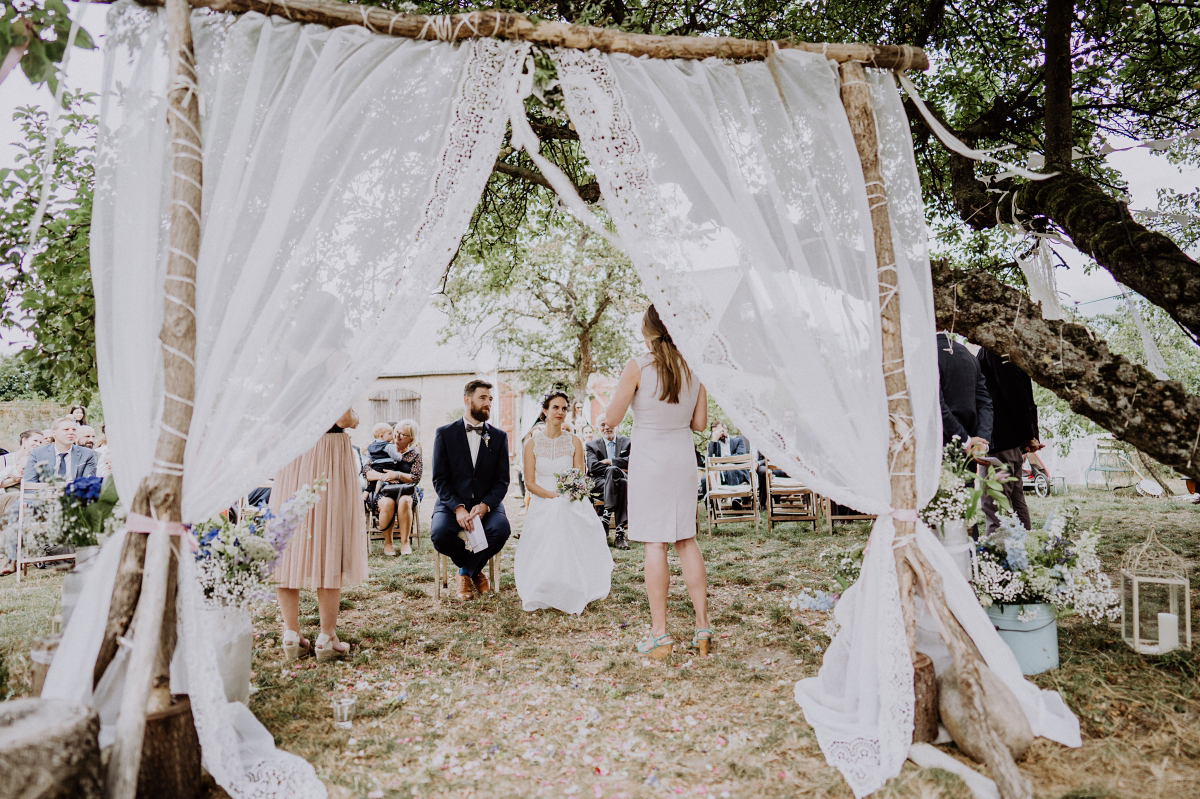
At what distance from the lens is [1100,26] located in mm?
4730

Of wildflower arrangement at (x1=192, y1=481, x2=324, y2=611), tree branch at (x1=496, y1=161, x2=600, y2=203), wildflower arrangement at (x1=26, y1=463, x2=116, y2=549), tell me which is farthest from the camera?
tree branch at (x1=496, y1=161, x2=600, y2=203)

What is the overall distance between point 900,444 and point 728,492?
6.03 metres

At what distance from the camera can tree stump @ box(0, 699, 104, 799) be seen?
1715 millimetres

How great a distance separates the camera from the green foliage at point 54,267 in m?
3.37

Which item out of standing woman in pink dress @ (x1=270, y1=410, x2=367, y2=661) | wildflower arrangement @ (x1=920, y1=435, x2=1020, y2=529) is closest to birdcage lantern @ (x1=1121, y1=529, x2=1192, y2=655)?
wildflower arrangement @ (x1=920, y1=435, x2=1020, y2=529)

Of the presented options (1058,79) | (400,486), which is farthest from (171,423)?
(400,486)

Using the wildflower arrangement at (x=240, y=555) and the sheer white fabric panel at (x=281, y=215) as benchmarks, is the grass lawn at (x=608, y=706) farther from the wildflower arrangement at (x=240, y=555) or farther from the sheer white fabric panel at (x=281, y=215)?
the sheer white fabric panel at (x=281, y=215)

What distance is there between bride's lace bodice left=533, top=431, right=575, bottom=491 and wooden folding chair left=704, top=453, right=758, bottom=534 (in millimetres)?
3100

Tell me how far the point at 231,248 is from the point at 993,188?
452 cm

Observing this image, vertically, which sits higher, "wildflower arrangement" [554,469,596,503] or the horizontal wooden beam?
the horizontal wooden beam

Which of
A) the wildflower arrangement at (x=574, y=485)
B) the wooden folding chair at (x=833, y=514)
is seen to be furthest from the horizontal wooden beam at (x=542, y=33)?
the wooden folding chair at (x=833, y=514)

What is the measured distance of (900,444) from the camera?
2.76 metres

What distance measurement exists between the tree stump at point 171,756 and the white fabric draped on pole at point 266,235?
86 millimetres

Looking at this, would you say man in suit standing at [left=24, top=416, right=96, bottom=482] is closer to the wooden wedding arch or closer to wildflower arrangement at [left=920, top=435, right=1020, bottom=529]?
the wooden wedding arch
